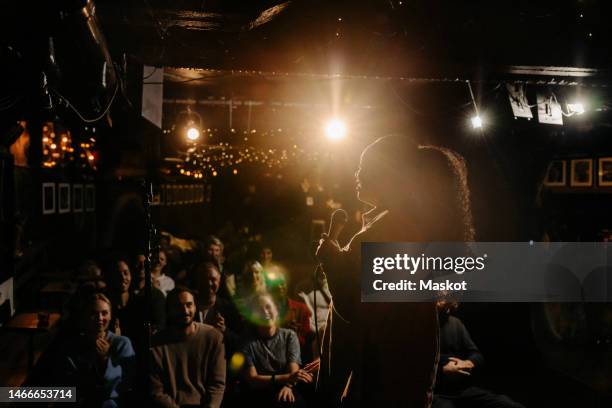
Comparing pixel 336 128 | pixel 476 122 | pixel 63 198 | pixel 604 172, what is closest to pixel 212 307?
pixel 336 128

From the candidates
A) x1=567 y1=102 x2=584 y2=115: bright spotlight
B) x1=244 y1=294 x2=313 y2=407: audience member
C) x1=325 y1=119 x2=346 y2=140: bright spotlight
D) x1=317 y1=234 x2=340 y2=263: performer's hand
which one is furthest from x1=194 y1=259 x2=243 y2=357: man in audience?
x1=567 y1=102 x2=584 y2=115: bright spotlight

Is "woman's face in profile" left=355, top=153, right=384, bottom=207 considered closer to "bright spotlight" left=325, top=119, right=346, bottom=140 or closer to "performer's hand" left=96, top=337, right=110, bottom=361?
"performer's hand" left=96, top=337, right=110, bottom=361

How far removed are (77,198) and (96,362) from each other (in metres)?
6.76

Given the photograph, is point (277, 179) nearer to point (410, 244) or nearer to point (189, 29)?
point (189, 29)

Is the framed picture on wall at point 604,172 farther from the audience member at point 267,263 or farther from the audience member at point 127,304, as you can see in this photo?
the audience member at point 127,304

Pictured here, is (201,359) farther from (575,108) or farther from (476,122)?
(575,108)

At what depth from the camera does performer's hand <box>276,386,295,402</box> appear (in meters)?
4.11

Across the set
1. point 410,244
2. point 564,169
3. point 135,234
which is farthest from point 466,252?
point 135,234

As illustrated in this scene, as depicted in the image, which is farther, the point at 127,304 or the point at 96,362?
the point at 127,304

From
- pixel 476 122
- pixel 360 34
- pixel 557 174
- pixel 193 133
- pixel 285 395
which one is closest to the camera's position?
pixel 285 395

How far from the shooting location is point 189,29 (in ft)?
15.1

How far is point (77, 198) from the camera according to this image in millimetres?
9516

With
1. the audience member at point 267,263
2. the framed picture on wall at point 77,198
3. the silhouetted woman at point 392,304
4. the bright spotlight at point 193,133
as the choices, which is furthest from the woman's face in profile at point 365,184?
the framed picture on wall at point 77,198

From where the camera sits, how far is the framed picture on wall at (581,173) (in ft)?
27.5
